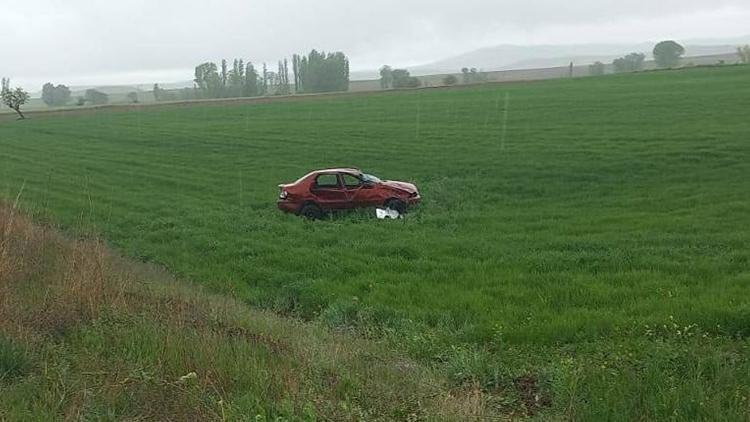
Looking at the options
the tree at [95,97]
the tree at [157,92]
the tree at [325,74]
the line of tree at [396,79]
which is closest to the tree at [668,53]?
the line of tree at [396,79]

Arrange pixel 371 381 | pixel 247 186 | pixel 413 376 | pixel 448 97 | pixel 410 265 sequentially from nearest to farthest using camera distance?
pixel 371 381
pixel 413 376
pixel 410 265
pixel 247 186
pixel 448 97

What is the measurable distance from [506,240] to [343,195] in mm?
5098

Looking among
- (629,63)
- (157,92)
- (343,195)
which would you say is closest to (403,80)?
(629,63)

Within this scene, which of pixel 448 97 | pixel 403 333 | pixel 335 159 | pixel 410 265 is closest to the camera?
pixel 403 333

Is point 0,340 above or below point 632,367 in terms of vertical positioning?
above

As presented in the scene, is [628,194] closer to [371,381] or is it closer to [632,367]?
[632,367]

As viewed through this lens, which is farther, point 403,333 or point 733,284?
point 733,284

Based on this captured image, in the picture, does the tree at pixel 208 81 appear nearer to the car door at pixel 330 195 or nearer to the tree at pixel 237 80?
the tree at pixel 237 80

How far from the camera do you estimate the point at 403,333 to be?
817 cm

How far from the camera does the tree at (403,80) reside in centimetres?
10171

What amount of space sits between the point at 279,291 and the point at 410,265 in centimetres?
230

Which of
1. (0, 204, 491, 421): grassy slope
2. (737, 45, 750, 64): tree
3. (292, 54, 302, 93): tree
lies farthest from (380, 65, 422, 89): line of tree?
(0, 204, 491, 421): grassy slope

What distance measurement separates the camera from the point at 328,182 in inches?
703

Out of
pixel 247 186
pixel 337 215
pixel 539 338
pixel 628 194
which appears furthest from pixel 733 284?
pixel 247 186
